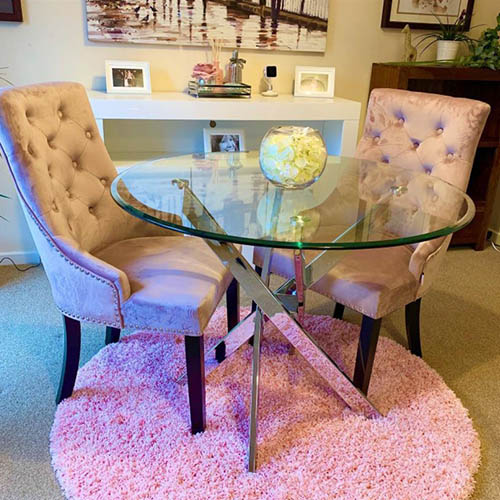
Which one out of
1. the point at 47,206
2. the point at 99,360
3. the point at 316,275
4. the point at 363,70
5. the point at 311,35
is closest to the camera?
the point at 47,206

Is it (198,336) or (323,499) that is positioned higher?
(198,336)

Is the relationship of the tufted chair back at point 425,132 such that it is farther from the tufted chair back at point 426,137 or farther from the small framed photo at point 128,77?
the small framed photo at point 128,77

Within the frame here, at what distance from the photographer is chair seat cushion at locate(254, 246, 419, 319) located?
1.70 meters

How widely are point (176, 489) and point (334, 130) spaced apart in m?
2.12

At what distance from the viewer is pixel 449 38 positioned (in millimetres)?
3066

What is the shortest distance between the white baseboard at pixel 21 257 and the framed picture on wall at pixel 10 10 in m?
1.22

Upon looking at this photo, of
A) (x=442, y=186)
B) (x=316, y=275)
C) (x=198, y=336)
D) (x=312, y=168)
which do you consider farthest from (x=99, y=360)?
(x=442, y=186)

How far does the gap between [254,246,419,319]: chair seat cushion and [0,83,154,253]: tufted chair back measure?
0.73m

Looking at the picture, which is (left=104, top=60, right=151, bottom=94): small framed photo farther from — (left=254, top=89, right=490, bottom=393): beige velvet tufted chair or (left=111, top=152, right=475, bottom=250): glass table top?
(left=254, top=89, right=490, bottom=393): beige velvet tufted chair

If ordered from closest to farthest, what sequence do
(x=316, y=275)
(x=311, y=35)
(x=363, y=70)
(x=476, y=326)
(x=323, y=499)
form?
1. (x=323, y=499)
2. (x=316, y=275)
3. (x=476, y=326)
4. (x=311, y=35)
5. (x=363, y=70)

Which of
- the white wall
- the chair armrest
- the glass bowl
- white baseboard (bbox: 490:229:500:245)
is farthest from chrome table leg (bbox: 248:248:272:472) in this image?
white baseboard (bbox: 490:229:500:245)

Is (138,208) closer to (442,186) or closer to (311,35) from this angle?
(442,186)

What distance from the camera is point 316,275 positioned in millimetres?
1717

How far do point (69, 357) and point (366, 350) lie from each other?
1.02 metres
